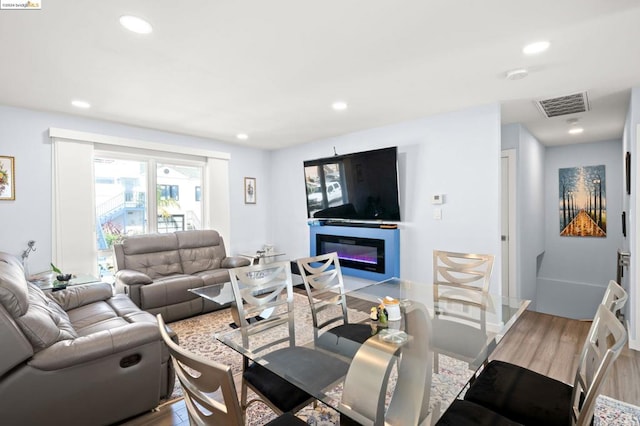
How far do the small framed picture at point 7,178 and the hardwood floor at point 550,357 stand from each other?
3138 millimetres

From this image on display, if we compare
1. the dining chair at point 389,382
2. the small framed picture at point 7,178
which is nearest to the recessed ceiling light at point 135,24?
the dining chair at point 389,382

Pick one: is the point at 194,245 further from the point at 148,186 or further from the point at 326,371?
the point at 326,371

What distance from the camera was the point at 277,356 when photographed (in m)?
1.70

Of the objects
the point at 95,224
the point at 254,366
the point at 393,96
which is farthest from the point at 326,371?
the point at 95,224

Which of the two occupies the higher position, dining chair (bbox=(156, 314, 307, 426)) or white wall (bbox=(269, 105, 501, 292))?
white wall (bbox=(269, 105, 501, 292))

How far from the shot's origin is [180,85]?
2879 millimetres

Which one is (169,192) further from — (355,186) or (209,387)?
(209,387)

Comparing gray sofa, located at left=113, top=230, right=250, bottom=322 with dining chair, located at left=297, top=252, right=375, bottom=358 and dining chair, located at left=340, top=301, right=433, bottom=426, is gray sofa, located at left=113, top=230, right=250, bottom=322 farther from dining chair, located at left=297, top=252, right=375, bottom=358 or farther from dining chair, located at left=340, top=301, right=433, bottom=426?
dining chair, located at left=340, top=301, right=433, bottom=426

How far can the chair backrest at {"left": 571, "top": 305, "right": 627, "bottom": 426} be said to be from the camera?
100 cm

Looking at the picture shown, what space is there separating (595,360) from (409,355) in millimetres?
741

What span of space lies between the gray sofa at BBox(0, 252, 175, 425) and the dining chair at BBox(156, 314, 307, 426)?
3.79 ft

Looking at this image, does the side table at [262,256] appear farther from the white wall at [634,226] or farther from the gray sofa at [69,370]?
the white wall at [634,226]

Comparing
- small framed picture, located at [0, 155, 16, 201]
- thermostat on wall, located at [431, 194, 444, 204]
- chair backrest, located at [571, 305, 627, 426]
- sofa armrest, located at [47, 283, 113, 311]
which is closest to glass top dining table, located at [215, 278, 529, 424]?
chair backrest, located at [571, 305, 627, 426]

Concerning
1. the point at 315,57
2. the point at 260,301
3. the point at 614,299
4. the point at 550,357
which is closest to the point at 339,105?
the point at 315,57
